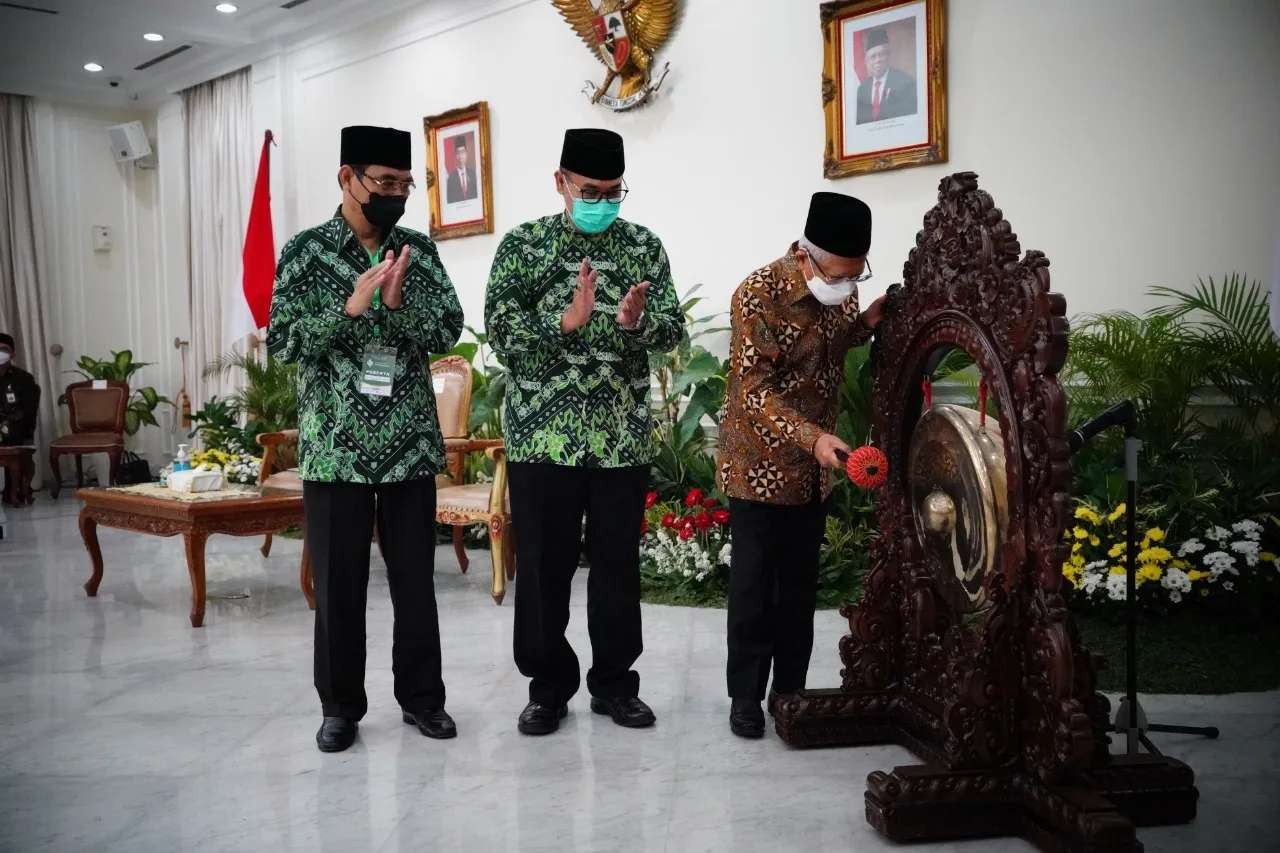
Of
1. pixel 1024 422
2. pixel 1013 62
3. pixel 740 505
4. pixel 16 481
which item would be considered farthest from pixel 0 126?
pixel 1024 422

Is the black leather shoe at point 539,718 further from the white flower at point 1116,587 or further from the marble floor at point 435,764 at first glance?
the white flower at point 1116,587

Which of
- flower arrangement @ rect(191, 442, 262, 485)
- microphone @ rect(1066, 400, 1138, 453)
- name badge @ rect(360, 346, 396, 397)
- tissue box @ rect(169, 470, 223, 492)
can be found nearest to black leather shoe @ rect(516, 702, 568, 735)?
name badge @ rect(360, 346, 396, 397)

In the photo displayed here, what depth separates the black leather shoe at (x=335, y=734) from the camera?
2.94 meters

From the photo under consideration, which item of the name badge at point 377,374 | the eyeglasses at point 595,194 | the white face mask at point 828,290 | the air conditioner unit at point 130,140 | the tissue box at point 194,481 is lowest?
the tissue box at point 194,481

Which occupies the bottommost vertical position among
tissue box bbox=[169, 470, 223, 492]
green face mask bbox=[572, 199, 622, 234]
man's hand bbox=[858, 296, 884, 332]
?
tissue box bbox=[169, 470, 223, 492]

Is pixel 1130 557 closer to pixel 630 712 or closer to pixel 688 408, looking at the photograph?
pixel 630 712

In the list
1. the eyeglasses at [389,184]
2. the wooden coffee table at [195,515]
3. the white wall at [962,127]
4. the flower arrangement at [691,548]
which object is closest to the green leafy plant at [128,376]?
the white wall at [962,127]

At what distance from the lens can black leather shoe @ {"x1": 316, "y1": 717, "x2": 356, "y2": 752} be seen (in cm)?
294

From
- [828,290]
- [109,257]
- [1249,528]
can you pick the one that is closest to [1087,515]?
[1249,528]

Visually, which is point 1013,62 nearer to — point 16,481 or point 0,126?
point 16,481

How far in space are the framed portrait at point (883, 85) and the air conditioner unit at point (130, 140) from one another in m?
7.79

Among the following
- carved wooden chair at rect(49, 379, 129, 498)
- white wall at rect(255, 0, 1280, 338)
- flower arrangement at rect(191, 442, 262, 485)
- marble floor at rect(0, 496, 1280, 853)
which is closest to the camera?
marble floor at rect(0, 496, 1280, 853)

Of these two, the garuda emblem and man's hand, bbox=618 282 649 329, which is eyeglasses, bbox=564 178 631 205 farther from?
the garuda emblem

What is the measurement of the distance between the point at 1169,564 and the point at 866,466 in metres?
1.91
